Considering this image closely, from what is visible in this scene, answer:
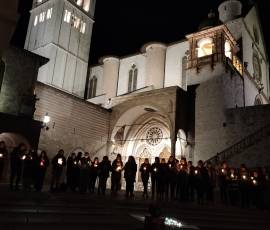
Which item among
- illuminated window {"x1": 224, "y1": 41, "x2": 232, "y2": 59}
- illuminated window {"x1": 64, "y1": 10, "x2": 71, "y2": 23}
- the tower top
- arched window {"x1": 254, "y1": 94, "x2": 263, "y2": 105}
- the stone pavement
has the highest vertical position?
illuminated window {"x1": 64, "y1": 10, "x2": 71, "y2": 23}

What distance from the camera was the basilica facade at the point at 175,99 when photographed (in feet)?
70.7

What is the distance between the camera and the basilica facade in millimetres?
21547

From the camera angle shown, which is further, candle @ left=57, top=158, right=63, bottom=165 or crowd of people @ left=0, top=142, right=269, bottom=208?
crowd of people @ left=0, top=142, right=269, bottom=208

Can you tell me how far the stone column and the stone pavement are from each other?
21.6 meters

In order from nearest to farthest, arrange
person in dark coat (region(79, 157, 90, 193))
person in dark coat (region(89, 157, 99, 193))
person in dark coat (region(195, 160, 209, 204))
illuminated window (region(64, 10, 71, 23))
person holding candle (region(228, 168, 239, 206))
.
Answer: person in dark coat (region(79, 157, 90, 193)), person in dark coat (region(195, 160, 209, 204)), person in dark coat (region(89, 157, 99, 193)), person holding candle (region(228, 168, 239, 206)), illuminated window (region(64, 10, 71, 23))

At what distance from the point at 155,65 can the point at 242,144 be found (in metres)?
14.8

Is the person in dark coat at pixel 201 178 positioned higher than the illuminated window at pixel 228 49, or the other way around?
the illuminated window at pixel 228 49

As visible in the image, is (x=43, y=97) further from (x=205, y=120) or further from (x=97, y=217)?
(x=97, y=217)

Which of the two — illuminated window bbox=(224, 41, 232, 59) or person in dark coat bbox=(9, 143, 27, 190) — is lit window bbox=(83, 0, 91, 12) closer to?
illuminated window bbox=(224, 41, 232, 59)

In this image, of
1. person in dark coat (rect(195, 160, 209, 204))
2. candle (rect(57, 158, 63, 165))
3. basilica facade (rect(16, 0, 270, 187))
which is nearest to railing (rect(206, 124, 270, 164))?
basilica facade (rect(16, 0, 270, 187))

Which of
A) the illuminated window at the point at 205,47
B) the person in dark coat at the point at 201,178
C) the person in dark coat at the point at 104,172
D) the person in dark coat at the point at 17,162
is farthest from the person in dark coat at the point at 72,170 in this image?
the illuminated window at the point at 205,47

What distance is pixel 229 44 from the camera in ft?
81.3

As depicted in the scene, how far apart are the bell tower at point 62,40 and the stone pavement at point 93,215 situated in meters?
28.5

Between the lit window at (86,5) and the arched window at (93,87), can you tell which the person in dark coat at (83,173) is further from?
the lit window at (86,5)
